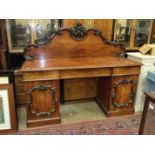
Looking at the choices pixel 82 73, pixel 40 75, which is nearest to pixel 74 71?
pixel 82 73

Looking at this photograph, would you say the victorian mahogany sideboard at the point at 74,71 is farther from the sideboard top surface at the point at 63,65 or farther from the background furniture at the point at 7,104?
the background furniture at the point at 7,104

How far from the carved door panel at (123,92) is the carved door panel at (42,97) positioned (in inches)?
30.5

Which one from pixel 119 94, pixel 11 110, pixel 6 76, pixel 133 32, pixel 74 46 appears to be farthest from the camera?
pixel 133 32

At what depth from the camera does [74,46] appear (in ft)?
7.86

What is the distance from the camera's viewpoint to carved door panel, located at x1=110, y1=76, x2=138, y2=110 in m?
2.22

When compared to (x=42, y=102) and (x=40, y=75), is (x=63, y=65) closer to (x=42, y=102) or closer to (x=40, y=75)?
(x=40, y=75)

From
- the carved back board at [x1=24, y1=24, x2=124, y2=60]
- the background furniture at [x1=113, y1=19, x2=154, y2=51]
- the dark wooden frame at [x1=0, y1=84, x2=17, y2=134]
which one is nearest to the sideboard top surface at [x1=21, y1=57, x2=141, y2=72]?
the carved back board at [x1=24, y1=24, x2=124, y2=60]

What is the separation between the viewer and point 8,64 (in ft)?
8.54

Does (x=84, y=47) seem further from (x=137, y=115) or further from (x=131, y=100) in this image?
(x=137, y=115)

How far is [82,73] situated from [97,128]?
2.36 ft

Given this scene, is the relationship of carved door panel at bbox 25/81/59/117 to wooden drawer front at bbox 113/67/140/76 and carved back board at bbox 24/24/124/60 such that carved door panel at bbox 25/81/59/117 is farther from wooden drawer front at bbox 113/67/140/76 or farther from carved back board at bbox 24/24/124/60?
wooden drawer front at bbox 113/67/140/76

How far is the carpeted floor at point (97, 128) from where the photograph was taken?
6.56 feet

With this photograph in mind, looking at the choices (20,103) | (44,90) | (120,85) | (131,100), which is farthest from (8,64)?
(131,100)

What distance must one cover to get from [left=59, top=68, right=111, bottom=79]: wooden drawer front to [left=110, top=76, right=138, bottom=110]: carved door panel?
0.18m
